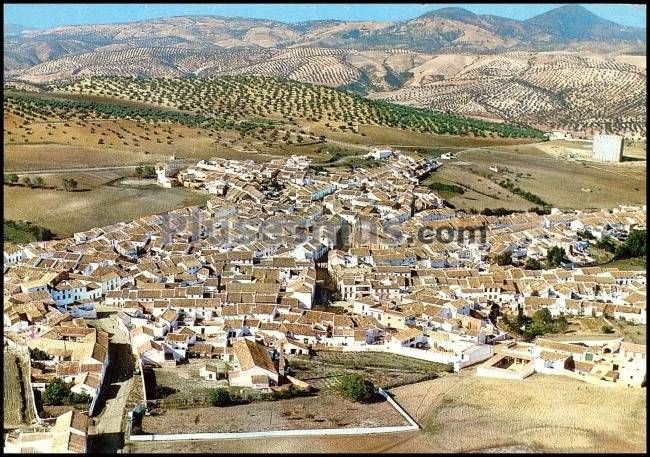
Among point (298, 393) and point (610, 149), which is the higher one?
point (610, 149)

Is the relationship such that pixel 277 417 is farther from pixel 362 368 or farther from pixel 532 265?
pixel 532 265

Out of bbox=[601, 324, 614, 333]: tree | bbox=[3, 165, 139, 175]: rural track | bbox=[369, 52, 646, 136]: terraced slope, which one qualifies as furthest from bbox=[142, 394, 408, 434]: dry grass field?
bbox=[369, 52, 646, 136]: terraced slope

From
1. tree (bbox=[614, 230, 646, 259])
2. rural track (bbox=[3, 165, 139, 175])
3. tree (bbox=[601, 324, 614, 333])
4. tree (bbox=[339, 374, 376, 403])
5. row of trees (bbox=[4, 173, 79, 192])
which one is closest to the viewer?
tree (bbox=[339, 374, 376, 403])

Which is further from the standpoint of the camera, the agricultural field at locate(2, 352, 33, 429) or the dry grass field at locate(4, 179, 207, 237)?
the dry grass field at locate(4, 179, 207, 237)

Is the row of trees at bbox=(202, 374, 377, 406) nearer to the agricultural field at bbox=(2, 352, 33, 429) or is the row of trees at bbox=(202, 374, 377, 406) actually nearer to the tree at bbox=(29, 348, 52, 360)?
the agricultural field at bbox=(2, 352, 33, 429)

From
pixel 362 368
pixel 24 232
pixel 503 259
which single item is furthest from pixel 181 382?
pixel 24 232

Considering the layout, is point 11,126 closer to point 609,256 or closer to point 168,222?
point 168,222

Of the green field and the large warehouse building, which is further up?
the large warehouse building
